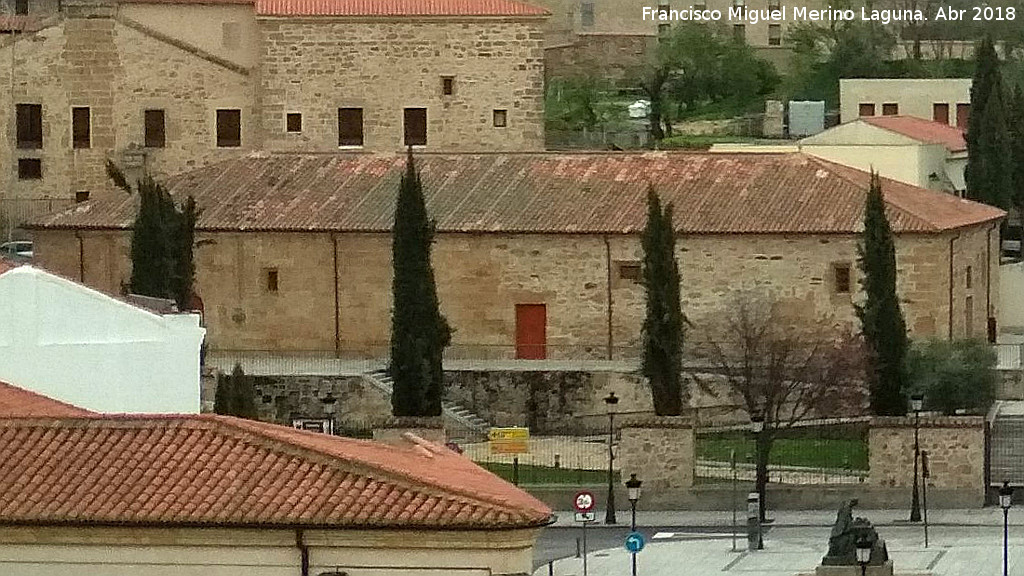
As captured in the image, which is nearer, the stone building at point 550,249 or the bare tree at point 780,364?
the bare tree at point 780,364

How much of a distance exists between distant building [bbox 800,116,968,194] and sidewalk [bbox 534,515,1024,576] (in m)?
24.2

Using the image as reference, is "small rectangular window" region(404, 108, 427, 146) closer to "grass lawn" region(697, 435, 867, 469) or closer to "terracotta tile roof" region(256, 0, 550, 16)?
"terracotta tile roof" region(256, 0, 550, 16)

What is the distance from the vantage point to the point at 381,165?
56.5 m

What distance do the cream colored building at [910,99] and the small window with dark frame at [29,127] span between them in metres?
24.6

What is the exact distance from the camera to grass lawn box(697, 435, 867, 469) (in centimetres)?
4522

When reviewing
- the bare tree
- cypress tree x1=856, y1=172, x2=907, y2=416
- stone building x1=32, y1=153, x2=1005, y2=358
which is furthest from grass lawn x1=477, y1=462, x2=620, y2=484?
stone building x1=32, y1=153, x2=1005, y2=358

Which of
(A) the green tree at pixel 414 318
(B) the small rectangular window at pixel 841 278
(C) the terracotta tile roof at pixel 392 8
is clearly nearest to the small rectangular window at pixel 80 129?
(C) the terracotta tile roof at pixel 392 8

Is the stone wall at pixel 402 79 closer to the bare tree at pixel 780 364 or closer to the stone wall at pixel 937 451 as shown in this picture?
the bare tree at pixel 780 364

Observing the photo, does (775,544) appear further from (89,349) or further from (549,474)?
(89,349)

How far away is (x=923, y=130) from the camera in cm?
7150

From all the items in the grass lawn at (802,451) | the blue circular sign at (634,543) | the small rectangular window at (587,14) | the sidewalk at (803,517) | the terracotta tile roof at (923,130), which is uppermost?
the small rectangular window at (587,14)

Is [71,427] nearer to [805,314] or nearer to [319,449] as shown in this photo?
[319,449]

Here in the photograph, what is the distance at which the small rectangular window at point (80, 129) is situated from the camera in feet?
214

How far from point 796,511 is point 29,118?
26.9 meters
